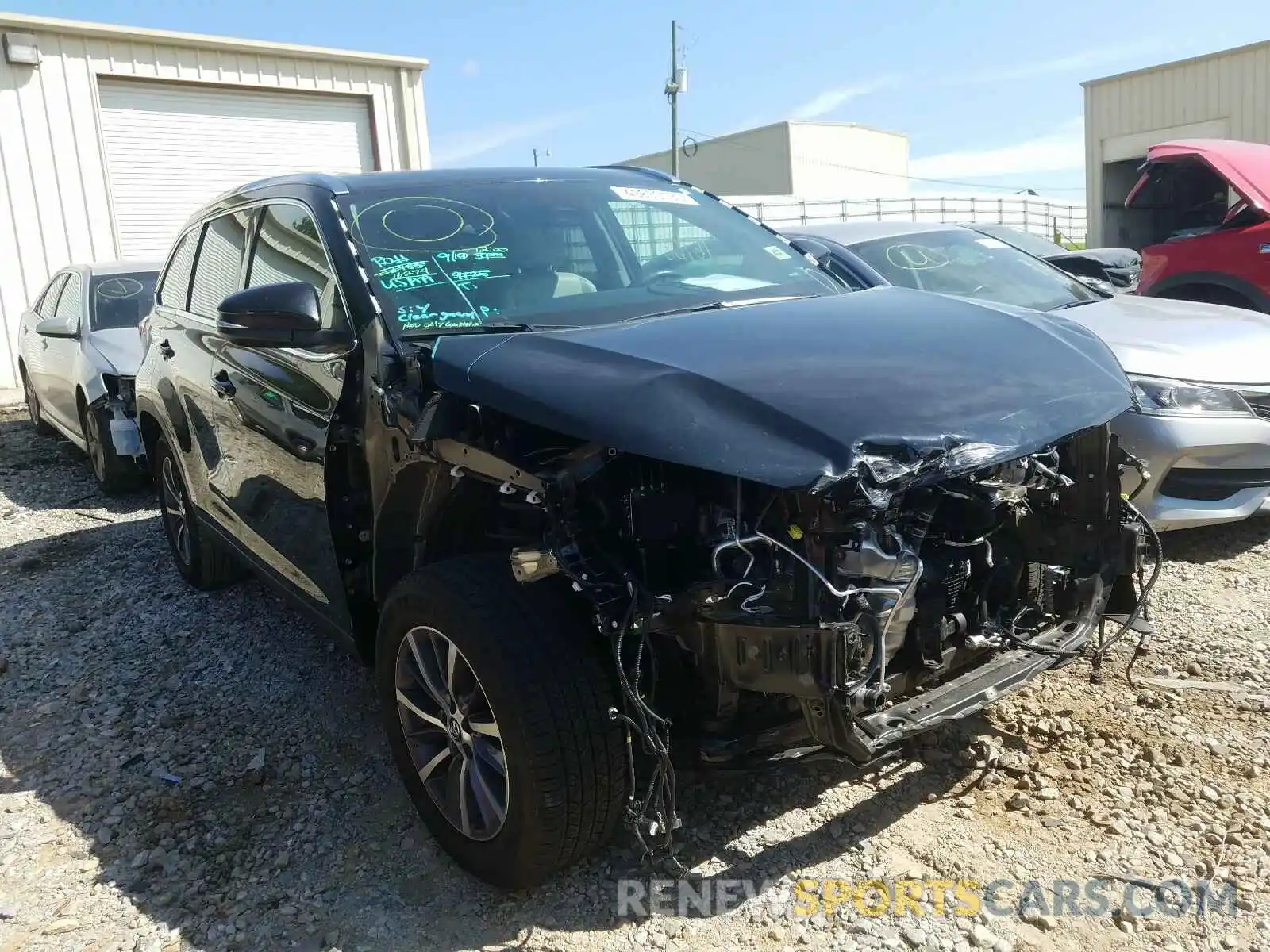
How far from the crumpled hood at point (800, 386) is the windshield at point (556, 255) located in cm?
25

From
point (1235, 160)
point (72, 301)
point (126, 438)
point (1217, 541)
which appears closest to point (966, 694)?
point (1217, 541)

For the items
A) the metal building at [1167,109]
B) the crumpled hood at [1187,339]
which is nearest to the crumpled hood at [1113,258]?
the crumpled hood at [1187,339]

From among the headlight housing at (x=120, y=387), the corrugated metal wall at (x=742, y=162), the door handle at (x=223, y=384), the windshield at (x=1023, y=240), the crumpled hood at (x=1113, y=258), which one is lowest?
the headlight housing at (x=120, y=387)

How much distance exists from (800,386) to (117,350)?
6.15m

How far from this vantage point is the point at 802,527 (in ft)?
7.08

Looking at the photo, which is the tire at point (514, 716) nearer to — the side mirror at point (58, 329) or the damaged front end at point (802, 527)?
the damaged front end at point (802, 527)

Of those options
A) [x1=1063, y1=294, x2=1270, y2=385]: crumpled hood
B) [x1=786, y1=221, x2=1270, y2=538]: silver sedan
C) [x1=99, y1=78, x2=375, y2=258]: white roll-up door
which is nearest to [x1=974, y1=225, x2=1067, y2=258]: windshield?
[x1=1063, y1=294, x2=1270, y2=385]: crumpled hood

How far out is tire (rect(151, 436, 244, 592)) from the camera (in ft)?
15.6

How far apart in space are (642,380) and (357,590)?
130 centimetres

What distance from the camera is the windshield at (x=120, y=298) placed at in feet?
24.4

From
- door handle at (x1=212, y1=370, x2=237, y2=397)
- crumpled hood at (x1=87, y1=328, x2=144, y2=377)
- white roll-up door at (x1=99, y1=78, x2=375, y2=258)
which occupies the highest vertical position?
white roll-up door at (x1=99, y1=78, x2=375, y2=258)

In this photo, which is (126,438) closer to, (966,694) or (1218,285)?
(966,694)

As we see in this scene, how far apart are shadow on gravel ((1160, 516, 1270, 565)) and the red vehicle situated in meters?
3.12

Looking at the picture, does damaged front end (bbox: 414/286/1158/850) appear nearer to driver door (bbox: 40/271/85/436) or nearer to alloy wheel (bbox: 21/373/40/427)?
driver door (bbox: 40/271/85/436)
